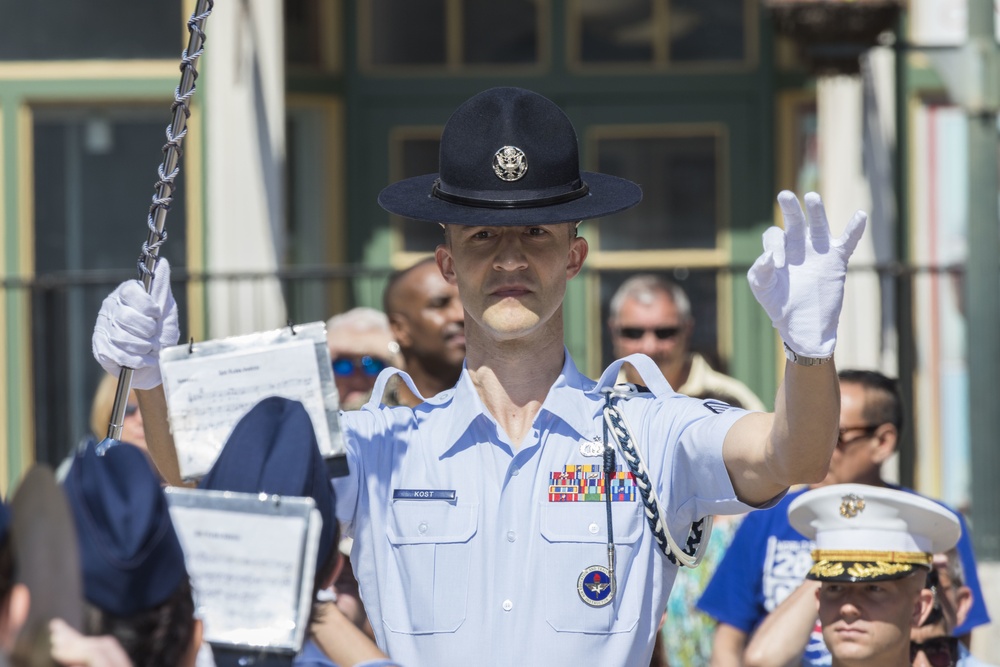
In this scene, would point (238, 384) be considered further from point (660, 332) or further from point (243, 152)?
point (243, 152)

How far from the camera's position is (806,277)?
274 centimetres

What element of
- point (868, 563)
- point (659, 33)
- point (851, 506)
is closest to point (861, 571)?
point (868, 563)

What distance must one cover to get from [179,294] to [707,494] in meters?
4.58

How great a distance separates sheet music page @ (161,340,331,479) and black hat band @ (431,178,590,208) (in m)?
0.59

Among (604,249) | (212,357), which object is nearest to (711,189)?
(604,249)

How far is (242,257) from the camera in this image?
23.2 ft

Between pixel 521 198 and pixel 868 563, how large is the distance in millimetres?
1403

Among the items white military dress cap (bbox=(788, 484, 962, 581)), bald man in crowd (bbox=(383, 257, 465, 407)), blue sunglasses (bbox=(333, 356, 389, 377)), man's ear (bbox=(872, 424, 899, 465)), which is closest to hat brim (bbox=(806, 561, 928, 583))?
white military dress cap (bbox=(788, 484, 962, 581))

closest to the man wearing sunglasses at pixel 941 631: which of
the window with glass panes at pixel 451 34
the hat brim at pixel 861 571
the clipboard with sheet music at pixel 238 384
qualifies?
the hat brim at pixel 861 571

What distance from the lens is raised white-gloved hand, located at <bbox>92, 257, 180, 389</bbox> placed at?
3023 millimetres

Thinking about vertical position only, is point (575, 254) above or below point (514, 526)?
above

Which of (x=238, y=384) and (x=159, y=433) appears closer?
(x=238, y=384)

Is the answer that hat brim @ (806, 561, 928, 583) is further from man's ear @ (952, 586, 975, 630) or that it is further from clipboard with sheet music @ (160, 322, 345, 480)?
clipboard with sheet music @ (160, 322, 345, 480)

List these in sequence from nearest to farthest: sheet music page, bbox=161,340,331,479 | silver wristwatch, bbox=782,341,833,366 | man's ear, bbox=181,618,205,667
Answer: man's ear, bbox=181,618,205,667 → sheet music page, bbox=161,340,331,479 → silver wristwatch, bbox=782,341,833,366
